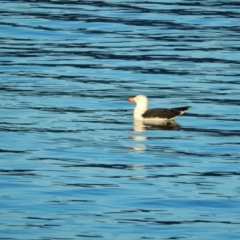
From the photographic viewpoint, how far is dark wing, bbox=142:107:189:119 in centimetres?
2359

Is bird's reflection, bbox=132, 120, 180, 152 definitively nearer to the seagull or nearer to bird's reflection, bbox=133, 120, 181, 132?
bird's reflection, bbox=133, 120, 181, 132

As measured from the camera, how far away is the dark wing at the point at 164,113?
929 inches

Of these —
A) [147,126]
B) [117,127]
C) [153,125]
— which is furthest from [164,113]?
[117,127]

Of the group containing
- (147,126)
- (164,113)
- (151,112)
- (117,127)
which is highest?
(151,112)

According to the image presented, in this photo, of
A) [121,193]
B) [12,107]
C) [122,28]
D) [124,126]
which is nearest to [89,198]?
[121,193]

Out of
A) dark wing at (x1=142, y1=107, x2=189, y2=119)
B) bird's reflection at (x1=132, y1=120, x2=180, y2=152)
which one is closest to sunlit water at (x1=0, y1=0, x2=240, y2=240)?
bird's reflection at (x1=132, y1=120, x2=180, y2=152)

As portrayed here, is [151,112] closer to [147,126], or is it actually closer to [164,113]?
[164,113]

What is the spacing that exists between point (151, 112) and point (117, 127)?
163cm

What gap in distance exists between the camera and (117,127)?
22641 millimetres

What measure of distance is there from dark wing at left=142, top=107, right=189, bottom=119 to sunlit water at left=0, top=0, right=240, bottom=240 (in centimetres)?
34

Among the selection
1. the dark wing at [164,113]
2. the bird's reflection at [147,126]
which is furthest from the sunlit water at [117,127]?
the dark wing at [164,113]

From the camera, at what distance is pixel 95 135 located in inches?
842

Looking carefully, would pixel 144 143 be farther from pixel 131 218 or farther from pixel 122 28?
pixel 122 28

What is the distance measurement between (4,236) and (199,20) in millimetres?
27076
